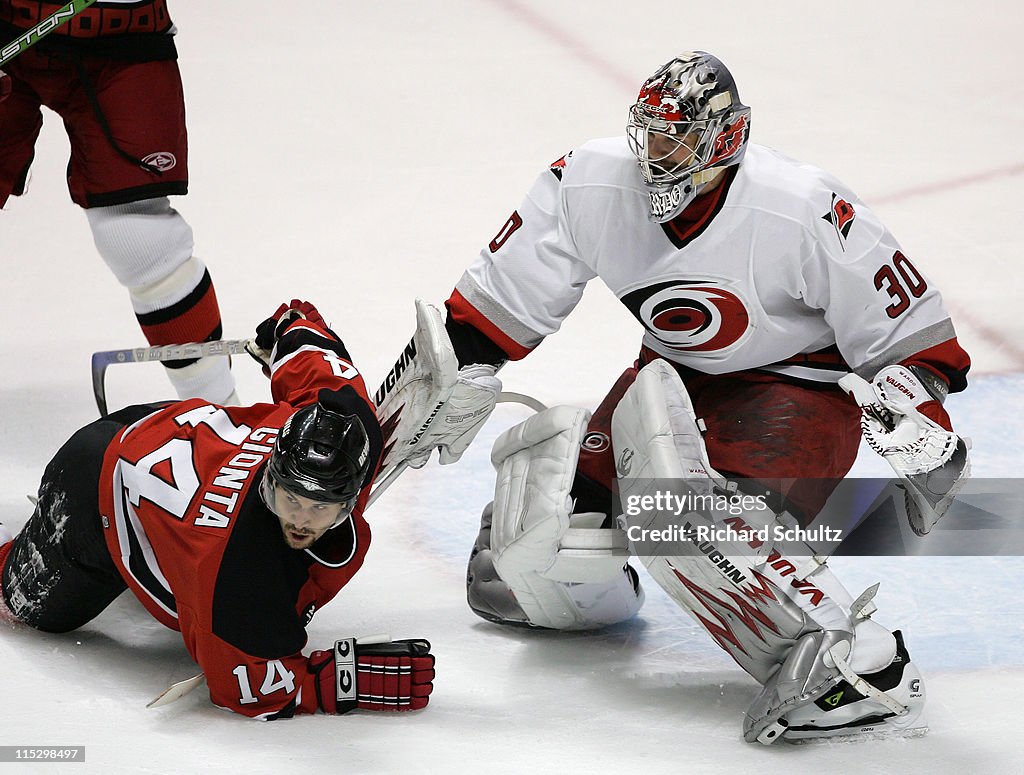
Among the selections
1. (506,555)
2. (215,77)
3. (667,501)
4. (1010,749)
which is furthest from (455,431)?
(215,77)

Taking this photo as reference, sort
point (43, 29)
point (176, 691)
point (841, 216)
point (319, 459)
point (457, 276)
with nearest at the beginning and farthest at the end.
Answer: point (319, 459)
point (176, 691)
point (841, 216)
point (43, 29)
point (457, 276)

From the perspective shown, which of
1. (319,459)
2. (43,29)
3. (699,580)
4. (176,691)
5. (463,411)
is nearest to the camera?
(319,459)

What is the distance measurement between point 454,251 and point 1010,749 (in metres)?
2.42

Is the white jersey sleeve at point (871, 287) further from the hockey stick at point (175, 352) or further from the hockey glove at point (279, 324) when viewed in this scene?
the hockey stick at point (175, 352)

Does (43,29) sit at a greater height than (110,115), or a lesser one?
greater

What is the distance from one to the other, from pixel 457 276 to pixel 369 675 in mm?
2058

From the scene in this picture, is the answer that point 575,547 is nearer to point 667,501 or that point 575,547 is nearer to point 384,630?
point 667,501

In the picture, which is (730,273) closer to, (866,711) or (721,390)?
(721,390)

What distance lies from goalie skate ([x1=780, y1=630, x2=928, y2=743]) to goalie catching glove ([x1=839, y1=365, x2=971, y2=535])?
9.2 inches

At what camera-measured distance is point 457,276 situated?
4039mm

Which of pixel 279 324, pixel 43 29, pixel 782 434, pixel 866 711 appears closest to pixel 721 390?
pixel 782 434

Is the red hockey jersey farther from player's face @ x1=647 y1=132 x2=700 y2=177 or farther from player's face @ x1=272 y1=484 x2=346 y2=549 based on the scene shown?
player's face @ x1=647 y1=132 x2=700 y2=177

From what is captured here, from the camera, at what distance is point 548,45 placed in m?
5.61

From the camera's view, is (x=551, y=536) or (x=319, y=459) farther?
(x=551, y=536)
